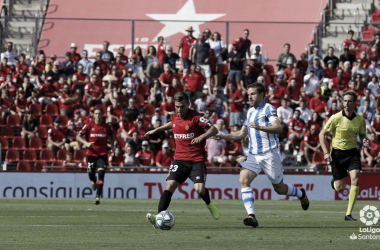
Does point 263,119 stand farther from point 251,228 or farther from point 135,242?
point 135,242

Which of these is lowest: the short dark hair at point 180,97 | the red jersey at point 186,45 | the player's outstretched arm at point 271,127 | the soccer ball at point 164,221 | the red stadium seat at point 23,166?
the red stadium seat at point 23,166

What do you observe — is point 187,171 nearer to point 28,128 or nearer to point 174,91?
point 28,128

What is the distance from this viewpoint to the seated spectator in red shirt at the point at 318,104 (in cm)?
2744

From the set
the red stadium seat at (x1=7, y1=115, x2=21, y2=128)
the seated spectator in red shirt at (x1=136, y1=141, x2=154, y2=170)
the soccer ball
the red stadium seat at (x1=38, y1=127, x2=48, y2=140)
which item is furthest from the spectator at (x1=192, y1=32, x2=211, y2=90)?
the soccer ball

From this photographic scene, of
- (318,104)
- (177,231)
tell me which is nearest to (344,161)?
(177,231)

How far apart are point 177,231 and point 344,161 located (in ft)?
13.0

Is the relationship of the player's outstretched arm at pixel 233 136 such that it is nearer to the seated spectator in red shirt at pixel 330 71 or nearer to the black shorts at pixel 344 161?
the black shorts at pixel 344 161

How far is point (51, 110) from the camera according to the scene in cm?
2727

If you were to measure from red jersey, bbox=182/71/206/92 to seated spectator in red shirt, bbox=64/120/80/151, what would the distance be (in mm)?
4585

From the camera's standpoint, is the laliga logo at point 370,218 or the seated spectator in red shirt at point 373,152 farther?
the seated spectator in red shirt at point 373,152

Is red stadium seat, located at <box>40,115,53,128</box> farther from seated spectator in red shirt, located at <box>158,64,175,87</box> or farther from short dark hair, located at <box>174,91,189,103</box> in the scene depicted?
short dark hair, located at <box>174,91,189,103</box>

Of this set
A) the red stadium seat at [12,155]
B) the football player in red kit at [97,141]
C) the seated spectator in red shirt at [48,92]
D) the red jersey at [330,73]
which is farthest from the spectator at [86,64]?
the football player in red kit at [97,141]

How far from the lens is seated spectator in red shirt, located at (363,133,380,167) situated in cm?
2547

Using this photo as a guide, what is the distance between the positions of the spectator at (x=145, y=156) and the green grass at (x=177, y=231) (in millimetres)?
8896
